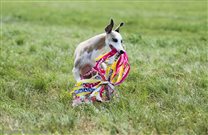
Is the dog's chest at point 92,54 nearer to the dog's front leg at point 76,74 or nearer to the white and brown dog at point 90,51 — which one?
the white and brown dog at point 90,51

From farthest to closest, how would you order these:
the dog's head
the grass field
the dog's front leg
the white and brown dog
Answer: the dog's front leg
the white and brown dog
the dog's head
the grass field

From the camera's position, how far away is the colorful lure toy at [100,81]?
702 centimetres

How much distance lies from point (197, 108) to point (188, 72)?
296 cm

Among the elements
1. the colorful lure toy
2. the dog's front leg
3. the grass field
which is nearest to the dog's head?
the colorful lure toy

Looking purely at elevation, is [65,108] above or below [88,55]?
below

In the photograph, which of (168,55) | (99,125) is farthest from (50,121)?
(168,55)

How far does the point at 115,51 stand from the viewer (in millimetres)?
6863

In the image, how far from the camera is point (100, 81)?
7.18 meters

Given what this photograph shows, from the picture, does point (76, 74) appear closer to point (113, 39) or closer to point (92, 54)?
point (92, 54)

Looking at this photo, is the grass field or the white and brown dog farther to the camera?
the white and brown dog

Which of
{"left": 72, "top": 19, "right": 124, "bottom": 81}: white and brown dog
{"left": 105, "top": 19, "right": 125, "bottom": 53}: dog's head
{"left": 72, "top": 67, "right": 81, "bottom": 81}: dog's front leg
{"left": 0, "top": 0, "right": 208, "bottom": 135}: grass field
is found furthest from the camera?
{"left": 72, "top": 67, "right": 81, "bottom": 81}: dog's front leg

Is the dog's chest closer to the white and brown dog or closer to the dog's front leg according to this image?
the white and brown dog

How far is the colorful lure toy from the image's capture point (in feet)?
23.0

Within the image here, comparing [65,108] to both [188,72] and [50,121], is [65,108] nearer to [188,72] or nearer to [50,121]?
[50,121]
